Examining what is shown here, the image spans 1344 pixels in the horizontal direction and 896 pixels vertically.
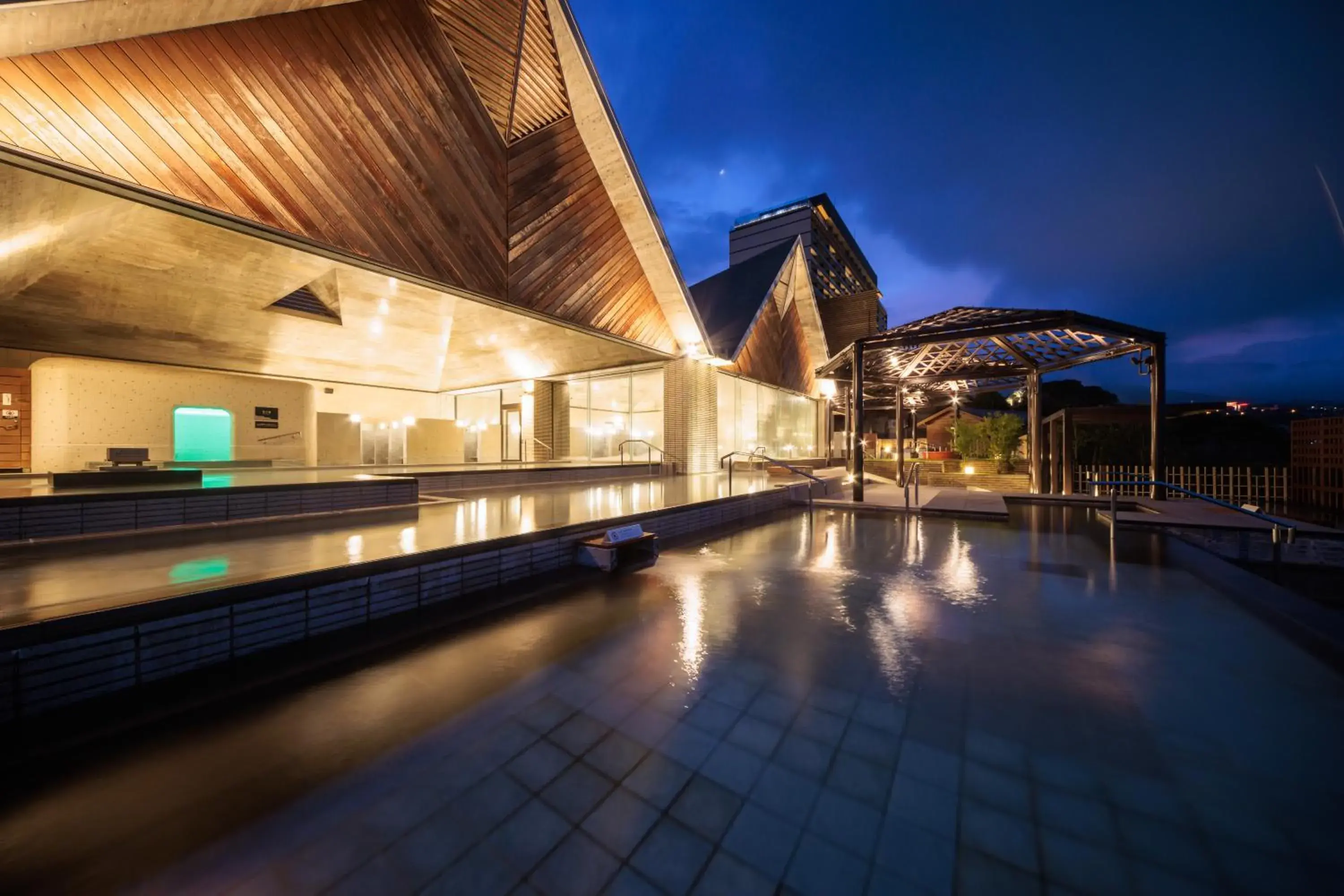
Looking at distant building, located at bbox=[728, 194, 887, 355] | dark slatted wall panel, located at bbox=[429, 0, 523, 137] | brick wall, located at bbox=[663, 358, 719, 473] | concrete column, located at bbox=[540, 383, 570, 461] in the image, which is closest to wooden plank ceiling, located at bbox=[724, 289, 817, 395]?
brick wall, located at bbox=[663, 358, 719, 473]

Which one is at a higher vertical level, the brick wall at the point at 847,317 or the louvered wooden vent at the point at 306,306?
the brick wall at the point at 847,317

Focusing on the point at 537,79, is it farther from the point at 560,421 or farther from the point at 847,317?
the point at 847,317

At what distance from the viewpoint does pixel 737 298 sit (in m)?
18.8

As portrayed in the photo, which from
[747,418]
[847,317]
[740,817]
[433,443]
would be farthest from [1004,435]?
[433,443]

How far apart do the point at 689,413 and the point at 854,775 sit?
41.2 feet

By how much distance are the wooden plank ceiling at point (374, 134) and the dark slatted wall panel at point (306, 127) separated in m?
0.02

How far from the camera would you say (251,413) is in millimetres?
15023

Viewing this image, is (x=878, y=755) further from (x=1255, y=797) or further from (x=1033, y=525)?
(x=1033, y=525)

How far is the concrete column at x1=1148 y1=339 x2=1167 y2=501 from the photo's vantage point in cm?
1069

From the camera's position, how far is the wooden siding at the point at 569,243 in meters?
9.79

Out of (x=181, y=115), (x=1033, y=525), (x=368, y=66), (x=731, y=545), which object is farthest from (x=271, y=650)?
(x=1033, y=525)

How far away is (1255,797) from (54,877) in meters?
4.39

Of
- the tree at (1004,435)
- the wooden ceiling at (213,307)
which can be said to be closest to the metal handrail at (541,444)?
the wooden ceiling at (213,307)

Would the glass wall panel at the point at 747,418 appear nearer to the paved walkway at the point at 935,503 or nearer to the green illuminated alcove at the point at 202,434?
the paved walkway at the point at 935,503
